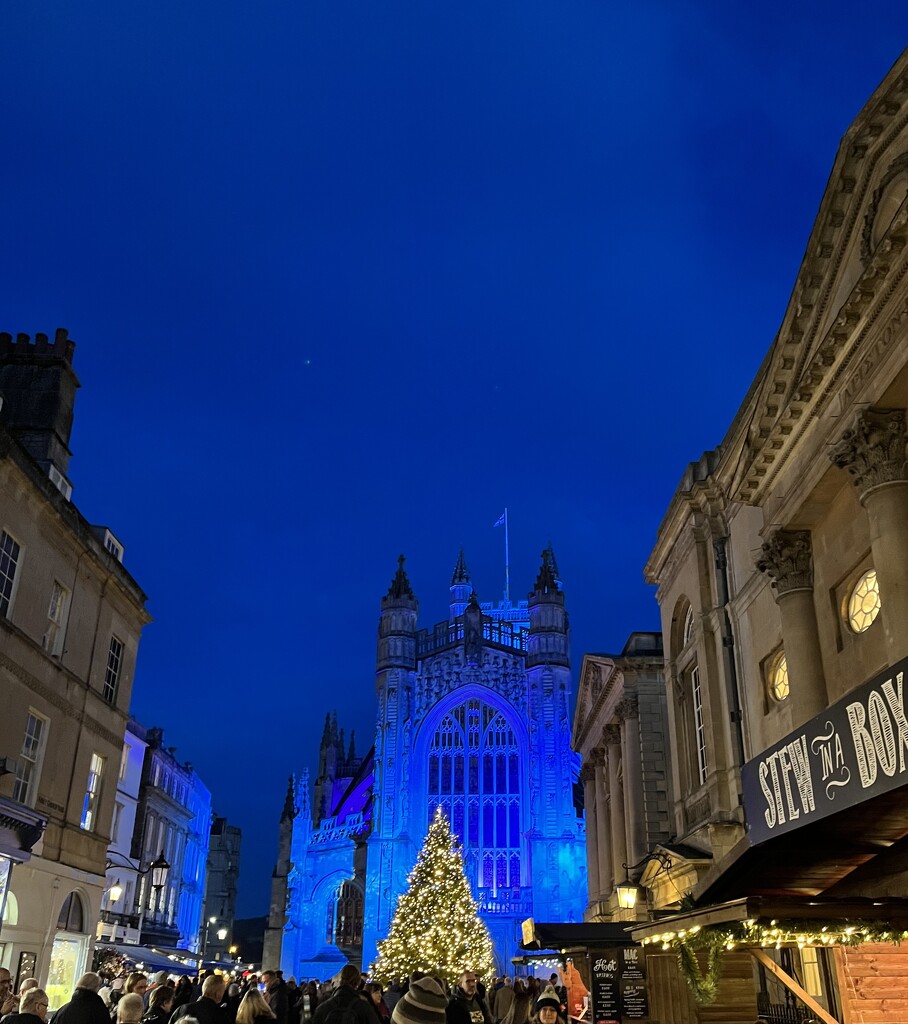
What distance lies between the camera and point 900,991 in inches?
320

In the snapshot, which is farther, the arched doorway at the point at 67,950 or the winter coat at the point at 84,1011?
the arched doorway at the point at 67,950

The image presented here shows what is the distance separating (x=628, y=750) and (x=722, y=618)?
33.6ft

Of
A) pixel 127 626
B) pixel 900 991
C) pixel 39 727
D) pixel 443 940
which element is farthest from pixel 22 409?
pixel 443 940

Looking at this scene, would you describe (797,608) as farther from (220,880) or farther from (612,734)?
(220,880)

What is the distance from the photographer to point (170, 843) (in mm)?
50156

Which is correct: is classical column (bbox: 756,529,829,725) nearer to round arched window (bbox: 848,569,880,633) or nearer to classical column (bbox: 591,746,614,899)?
round arched window (bbox: 848,569,880,633)

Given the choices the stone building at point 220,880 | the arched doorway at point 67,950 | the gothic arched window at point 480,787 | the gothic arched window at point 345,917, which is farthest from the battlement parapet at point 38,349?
the stone building at point 220,880

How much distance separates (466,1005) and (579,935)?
8.17 meters

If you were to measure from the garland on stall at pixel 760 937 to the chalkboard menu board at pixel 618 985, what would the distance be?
28.7 ft

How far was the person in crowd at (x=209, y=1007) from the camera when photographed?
9289mm

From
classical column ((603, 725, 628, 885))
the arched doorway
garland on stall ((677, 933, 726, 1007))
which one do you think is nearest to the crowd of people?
garland on stall ((677, 933, 726, 1007))

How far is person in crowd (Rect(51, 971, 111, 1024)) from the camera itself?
8055 millimetres

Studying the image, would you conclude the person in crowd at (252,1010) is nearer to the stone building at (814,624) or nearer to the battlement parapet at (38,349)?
the stone building at (814,624)

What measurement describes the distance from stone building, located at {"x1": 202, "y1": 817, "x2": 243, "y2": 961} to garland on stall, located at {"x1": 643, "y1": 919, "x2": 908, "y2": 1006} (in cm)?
8367
